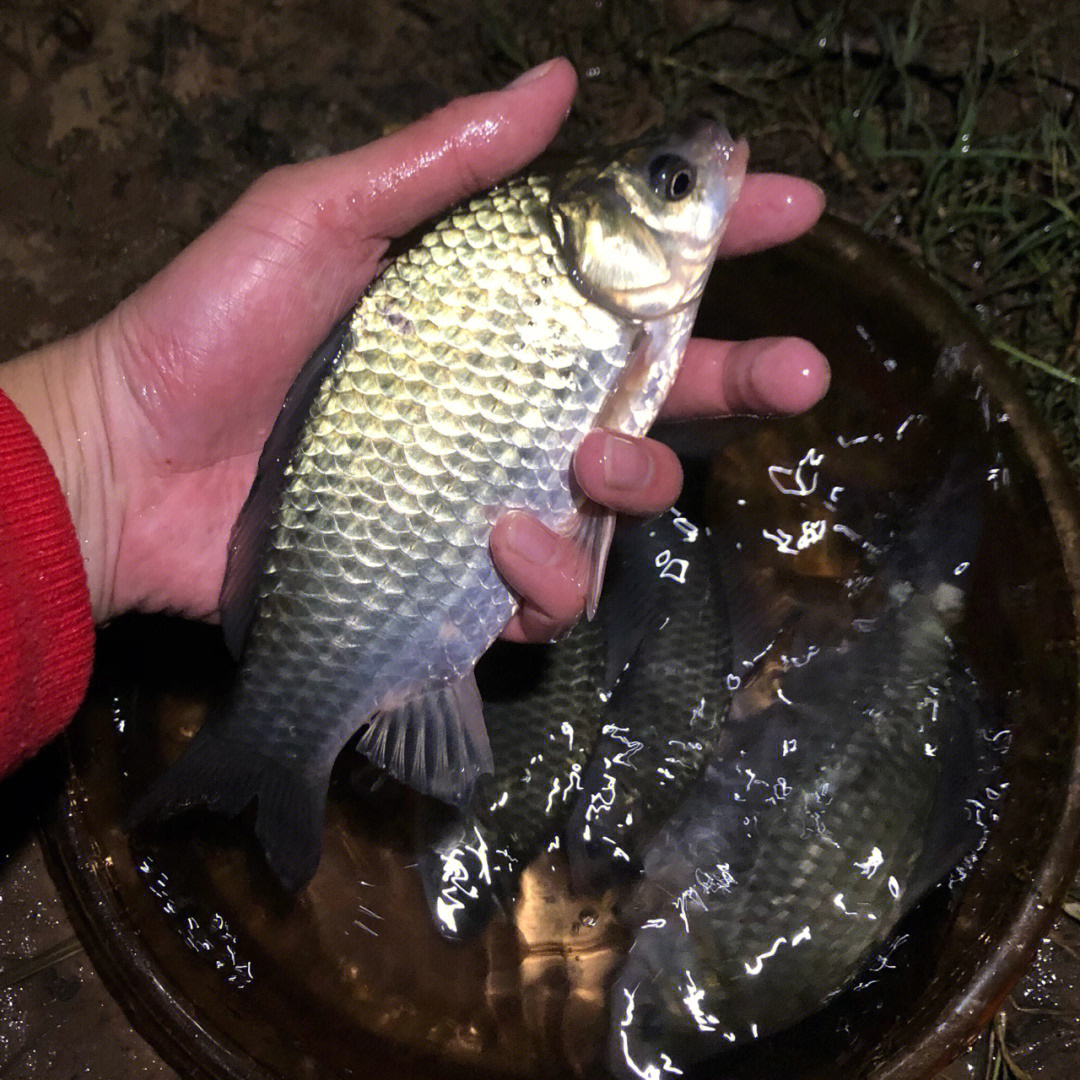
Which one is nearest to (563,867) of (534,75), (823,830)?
(823,830)

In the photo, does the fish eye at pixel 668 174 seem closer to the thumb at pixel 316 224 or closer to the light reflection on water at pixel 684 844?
the thumb at pixel 316 224

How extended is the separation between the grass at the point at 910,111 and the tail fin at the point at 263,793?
1815 millimetres

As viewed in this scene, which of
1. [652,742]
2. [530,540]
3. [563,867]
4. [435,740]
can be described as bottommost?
[563,867]

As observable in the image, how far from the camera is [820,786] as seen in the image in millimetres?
1920

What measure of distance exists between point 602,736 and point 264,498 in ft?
3.24

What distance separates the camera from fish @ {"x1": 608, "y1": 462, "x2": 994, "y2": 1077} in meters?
1.84

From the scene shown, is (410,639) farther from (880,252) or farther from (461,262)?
(880,252)

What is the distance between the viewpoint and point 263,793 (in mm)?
1429

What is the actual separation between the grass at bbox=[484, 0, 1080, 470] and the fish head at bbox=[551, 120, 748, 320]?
1.14 meters

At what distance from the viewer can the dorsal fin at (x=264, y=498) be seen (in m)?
1.36

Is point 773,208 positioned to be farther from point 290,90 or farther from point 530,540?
point 290,90

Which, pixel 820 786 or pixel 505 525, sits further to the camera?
pixel 820 786

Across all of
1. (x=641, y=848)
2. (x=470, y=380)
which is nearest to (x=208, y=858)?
(x=641, y=848)

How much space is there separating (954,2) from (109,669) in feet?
8.45
